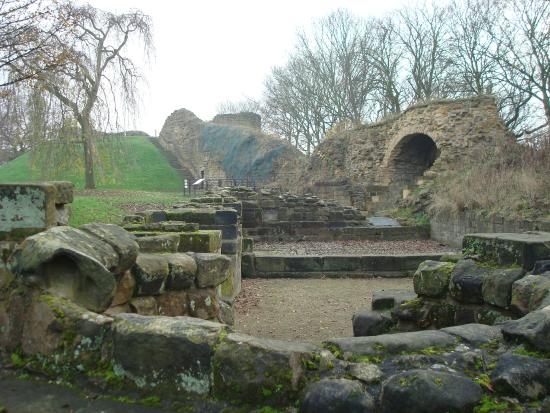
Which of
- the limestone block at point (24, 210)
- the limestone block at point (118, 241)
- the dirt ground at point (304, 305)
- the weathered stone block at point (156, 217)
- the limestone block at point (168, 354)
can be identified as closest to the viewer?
the limestone block at point (168, 354)

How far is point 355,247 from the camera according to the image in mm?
13297

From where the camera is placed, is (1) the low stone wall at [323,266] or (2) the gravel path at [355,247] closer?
(1) the low stone wall at [323,266]

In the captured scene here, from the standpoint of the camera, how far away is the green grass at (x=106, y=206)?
44.3 ft

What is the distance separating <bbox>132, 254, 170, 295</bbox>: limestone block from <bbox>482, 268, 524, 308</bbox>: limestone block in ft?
7.78

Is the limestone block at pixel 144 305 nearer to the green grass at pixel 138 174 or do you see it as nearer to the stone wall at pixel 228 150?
the green grass at pixel 138 174

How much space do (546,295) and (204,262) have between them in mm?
2417

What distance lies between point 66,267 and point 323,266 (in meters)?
7.10

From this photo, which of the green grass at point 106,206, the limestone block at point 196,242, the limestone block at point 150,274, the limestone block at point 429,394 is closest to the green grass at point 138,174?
the green grass at point 106,206

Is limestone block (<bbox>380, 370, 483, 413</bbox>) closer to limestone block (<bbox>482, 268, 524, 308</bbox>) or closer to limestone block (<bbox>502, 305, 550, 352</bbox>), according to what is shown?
limestone block (<bbox>502, 305, 550, 352</bbox>)

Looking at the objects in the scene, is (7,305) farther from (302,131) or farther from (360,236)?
(302,131)

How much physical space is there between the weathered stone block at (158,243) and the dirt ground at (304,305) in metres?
1.79

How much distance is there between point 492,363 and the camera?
80.2 inches

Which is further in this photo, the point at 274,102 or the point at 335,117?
the point at 274,102

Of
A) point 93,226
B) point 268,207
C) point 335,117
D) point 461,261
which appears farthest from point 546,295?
point 335,117
